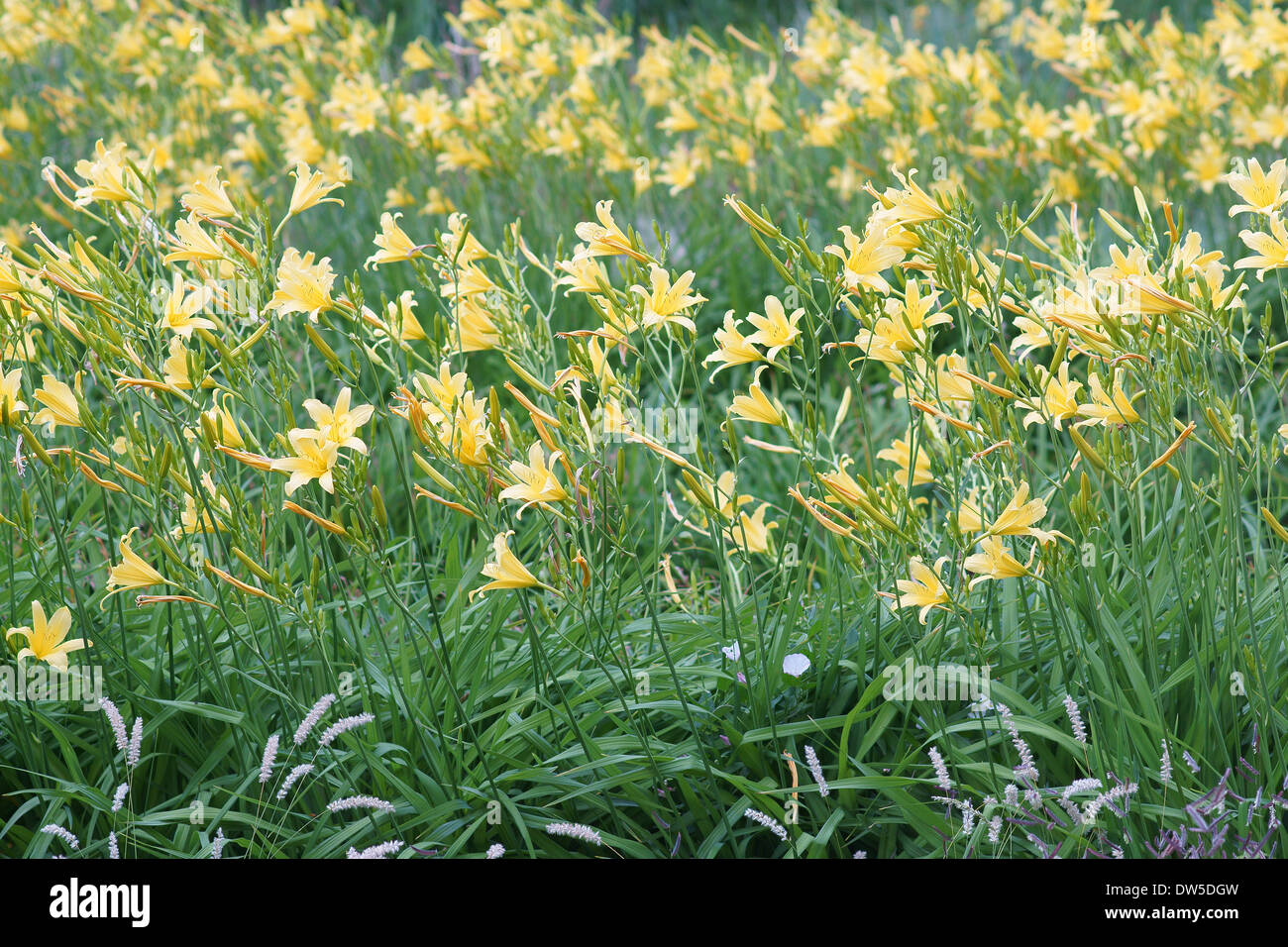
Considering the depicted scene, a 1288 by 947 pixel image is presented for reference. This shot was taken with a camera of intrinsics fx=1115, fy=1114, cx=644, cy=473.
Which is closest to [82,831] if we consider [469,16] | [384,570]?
[384,570]

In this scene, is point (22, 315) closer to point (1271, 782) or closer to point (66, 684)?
point (66, 684)

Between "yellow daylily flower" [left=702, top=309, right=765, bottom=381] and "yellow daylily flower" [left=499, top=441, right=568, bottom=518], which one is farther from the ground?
"yellow daylily flower" [left=702, top=309, right=765, bottom=381]

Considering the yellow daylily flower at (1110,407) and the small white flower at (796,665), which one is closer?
the yellow daylily flower at (1110,407)

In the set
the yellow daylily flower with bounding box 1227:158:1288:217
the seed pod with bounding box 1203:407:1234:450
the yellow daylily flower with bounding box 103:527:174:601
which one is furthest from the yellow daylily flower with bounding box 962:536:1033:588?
the yellow daylily flower with bounding box 103:527:174:601

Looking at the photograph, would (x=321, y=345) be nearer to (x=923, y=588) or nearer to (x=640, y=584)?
(x=640, y=584)

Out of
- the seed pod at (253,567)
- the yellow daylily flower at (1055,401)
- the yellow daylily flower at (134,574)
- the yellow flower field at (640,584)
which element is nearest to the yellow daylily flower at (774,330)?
the yellow flower field at (640,584)

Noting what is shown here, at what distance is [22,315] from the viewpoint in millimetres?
2010

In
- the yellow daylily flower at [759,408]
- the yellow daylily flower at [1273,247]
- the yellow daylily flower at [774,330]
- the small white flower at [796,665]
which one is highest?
the yellow daylily flower at [1273,247]

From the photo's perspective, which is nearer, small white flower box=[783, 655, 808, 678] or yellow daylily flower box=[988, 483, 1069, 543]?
yellow daylily flower box=[988, 483, 1069, 543]

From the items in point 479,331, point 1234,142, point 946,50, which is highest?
point 946,50

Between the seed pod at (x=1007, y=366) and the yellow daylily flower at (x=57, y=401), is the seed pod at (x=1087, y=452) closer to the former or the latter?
the seed pod at (x=1007, y=366)

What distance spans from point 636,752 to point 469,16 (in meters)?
4.38

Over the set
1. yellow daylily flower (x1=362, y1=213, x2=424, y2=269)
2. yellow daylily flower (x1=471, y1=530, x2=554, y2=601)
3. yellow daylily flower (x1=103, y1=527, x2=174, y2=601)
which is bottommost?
yellow daylily flower (x1=103, y1=527, x2=174, y2=601)

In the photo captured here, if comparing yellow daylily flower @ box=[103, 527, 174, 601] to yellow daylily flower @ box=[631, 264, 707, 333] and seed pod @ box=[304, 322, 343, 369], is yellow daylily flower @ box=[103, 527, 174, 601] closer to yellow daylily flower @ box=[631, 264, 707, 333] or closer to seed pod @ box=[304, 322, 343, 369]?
seed pod @ box=[304, 322, 343, 369]
